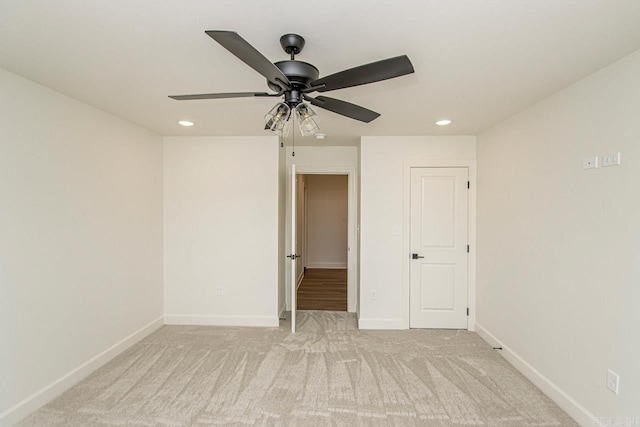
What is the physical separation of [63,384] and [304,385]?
6.39 feet

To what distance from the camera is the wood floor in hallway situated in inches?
180

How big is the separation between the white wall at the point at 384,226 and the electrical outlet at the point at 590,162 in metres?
1.73

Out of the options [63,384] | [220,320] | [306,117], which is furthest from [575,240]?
[63,384]

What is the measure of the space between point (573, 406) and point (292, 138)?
372 cm

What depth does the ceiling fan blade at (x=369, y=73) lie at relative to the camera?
123 cm

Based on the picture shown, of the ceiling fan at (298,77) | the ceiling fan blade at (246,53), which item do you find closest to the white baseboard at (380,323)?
the ceiling fan at (298,77)

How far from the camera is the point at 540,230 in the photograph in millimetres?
2471

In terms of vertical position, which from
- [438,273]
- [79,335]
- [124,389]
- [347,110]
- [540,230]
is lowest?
[124,389]

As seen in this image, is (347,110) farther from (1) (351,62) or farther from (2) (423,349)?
(2) (423,349)

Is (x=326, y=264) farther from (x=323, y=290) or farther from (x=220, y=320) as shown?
(x=220, y=320)

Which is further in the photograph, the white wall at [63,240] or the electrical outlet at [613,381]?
the white wall at [63,240]

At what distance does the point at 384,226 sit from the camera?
3.68m

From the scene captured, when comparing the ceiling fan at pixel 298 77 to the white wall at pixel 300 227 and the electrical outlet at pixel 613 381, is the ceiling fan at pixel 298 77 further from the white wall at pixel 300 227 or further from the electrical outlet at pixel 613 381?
the white wall at pixel 300 227

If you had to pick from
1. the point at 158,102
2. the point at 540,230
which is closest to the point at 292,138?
the point at 158,102
